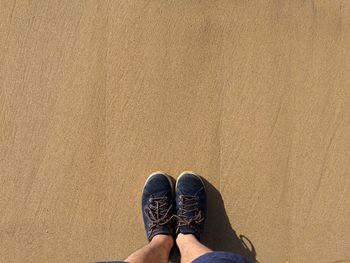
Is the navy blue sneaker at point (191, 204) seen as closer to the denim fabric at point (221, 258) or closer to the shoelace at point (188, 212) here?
the shoelace at point (188, 212)

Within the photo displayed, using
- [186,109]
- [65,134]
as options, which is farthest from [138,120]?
[65,134]

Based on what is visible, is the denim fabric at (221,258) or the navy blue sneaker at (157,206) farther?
the navy blue sneaker at (157,206)

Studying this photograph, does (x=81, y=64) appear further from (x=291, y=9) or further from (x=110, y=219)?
(x=291, y=9)

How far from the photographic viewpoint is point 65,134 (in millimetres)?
1718

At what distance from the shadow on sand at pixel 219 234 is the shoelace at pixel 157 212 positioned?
166 mm

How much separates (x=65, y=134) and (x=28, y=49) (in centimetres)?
43

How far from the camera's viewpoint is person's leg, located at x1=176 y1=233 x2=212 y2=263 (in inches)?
61.5

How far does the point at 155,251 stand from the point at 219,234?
0.32m

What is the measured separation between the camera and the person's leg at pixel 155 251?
1.56 m

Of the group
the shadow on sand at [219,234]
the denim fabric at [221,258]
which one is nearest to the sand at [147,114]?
the shadow on sand at [219,234]

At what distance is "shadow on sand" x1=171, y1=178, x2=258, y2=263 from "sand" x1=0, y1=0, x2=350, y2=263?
13 millimetres

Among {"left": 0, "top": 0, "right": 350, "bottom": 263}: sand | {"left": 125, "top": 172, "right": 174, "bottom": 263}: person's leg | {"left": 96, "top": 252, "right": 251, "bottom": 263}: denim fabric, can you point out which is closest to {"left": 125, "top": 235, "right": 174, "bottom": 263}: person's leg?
{"left": 125, "top": 172, "right": 174, "bottom": 263}: person's leg

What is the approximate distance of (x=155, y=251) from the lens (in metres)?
1.62

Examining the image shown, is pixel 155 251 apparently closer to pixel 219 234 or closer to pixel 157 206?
pixel 157 206
